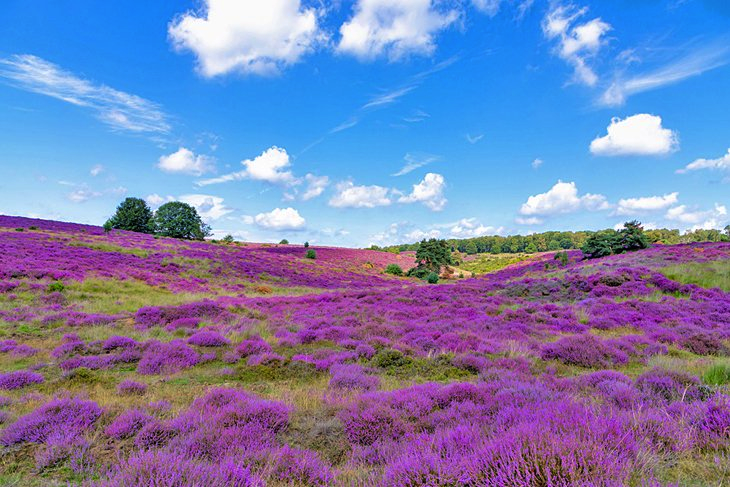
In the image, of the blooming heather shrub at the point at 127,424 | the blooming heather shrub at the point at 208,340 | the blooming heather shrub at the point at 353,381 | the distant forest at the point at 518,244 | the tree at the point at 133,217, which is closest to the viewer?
the blooming heather shrub at the point at 127,424

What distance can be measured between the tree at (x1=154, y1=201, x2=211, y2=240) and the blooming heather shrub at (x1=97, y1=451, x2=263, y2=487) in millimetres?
75979

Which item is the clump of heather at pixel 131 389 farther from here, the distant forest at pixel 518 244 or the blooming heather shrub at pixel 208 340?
the distant forest at pixel 518 244

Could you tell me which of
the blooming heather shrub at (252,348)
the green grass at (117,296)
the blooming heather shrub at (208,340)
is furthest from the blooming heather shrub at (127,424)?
the green grass at (117,296)

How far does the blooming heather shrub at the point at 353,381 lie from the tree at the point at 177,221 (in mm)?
73363

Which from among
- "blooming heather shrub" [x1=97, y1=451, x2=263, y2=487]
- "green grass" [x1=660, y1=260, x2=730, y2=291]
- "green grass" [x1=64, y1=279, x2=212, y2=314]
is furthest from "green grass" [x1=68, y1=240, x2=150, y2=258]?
"green grass" [x1=660, y1=260, x2=730, y2=291]

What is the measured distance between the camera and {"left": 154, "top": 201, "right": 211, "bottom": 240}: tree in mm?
69688

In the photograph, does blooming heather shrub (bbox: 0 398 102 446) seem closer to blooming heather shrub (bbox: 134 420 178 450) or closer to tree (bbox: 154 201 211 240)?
blooming heather shrub (bbox: 134 420 178 450)

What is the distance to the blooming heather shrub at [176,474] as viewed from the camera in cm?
298

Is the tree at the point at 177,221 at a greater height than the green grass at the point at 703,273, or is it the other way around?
the tree at the point at 177,221

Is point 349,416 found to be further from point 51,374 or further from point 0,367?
point 0,367

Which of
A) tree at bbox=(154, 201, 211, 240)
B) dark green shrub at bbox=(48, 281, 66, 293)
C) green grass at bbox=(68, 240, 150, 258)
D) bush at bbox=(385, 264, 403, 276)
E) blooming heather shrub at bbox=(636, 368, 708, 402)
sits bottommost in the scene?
bush at bbox=(385, 264, 403, 276)

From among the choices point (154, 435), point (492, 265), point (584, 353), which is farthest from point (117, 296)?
point (492, 265)

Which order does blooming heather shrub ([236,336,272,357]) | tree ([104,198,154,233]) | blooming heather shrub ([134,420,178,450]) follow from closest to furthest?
blooming heather shrub ([134,420,178,450]) → blooming heather shrub ([236,336,272,357]) → tree ([104,198,154,233])

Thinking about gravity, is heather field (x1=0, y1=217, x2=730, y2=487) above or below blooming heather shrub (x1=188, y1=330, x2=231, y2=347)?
above
